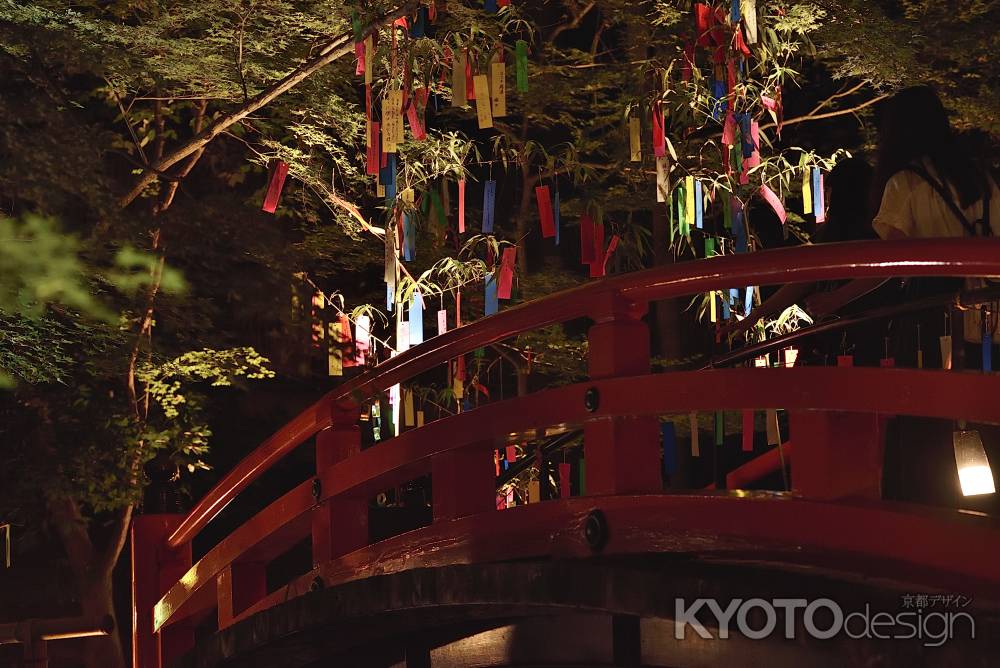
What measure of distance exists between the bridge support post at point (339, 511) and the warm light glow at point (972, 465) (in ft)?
9.52

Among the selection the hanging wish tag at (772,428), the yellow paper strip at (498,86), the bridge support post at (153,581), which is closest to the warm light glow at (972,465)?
the hanging wish tag at (772,428)

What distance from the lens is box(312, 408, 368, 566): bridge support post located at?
5754mm

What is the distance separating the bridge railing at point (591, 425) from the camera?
3.51 metres

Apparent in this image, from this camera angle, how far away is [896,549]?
3.37 meters

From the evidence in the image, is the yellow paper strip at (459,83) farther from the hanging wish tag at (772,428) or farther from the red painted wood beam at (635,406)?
the hanging wish tag at (772,428)

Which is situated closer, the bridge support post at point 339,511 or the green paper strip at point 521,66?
the bridge support post at point 339,511

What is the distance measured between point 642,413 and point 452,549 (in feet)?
3.82

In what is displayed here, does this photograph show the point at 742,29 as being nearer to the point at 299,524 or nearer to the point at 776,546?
the point at 299,524

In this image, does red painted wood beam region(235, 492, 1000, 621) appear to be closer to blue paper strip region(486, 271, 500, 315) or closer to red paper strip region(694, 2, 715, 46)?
blue paper strip region(486, 271, 500, 315)

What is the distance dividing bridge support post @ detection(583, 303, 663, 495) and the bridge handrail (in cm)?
6

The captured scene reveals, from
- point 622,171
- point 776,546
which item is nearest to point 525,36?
point 622,171

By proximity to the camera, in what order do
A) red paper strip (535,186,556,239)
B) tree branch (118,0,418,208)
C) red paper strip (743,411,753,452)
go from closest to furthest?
red paper strip (743,411,753,452) < red paper strip (535,186,556,239) < tree branch (118,0,418,208)

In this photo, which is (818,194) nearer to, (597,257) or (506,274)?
(597,257)

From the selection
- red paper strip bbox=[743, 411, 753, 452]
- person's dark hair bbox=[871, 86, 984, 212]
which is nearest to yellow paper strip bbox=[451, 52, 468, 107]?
red paper strip bbox=[743, 411, 753, 452]
